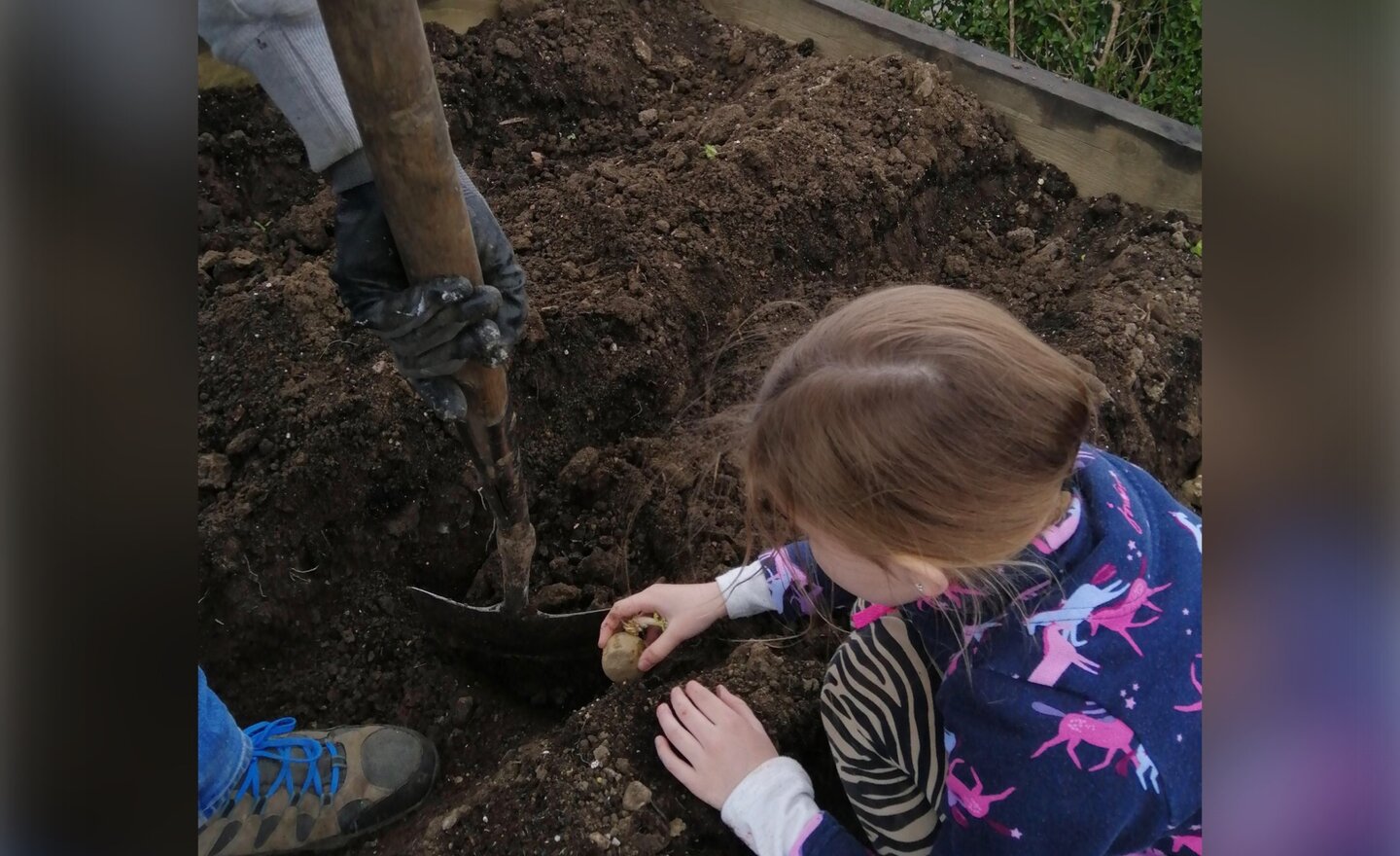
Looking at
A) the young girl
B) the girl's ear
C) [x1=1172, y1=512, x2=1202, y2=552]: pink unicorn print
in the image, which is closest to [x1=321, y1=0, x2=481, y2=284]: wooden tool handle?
the young girl

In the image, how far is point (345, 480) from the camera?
2.13 m

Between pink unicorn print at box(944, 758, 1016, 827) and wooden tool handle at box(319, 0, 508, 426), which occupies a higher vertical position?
wooden tool handle at box(319, 0, 508, 426)

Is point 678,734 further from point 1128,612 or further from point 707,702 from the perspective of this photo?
point 1128,612

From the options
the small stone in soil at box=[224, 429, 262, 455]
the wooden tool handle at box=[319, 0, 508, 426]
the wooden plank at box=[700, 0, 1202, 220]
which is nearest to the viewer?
the wooden tool handle at box=[319, 0, 508, 426]

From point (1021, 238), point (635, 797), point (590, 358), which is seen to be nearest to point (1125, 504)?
point (635, 797)

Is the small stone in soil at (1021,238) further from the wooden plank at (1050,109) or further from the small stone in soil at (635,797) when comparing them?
the small stone in soil at (635,797)

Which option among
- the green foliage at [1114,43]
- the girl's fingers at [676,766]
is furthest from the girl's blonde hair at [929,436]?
the green foliage at [1114,43]

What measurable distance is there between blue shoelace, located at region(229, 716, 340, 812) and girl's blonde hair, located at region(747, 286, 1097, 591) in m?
1.19

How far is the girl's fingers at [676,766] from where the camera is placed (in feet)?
5.31

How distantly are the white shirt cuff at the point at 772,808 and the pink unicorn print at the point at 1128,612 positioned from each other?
570 millimetres

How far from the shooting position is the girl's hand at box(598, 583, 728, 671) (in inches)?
71.1

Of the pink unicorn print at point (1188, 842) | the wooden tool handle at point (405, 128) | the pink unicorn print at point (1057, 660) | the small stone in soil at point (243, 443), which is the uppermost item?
the wooden tool handle at point (405, 128)

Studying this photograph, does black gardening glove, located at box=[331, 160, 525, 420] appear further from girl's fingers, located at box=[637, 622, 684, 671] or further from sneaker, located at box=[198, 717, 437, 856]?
sneaker, located at box=[198, 717, 437, 856]

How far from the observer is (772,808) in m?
1.52
